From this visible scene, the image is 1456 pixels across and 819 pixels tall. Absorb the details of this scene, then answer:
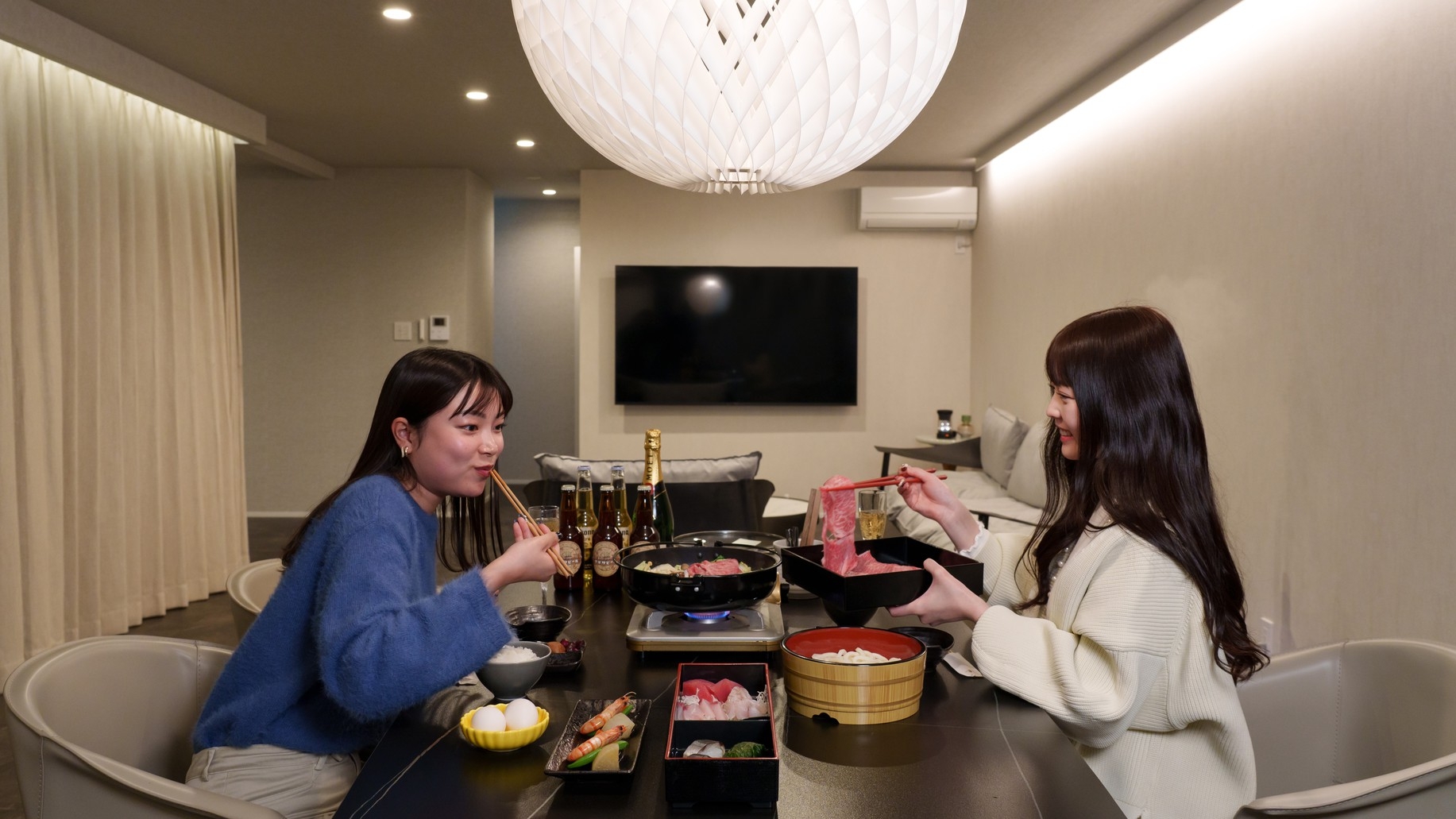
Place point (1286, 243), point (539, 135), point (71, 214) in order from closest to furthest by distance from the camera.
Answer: point (1286, 243)
point (71, 214)
point (539, 135)

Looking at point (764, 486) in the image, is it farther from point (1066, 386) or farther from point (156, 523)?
point (156, 523)

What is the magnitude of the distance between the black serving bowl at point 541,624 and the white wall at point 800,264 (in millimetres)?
4845

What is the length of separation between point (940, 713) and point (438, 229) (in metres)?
6.17

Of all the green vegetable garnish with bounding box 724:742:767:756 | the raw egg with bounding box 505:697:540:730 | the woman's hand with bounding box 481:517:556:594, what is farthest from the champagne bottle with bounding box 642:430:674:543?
the green vegetable garnish with bounding box 724:742:767:756

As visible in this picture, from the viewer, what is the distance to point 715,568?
1.61 meters

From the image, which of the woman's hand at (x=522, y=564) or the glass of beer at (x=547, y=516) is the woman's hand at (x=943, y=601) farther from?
the glass of beer at (x=547, y=516)

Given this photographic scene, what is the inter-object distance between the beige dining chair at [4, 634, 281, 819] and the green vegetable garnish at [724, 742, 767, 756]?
0.54 m

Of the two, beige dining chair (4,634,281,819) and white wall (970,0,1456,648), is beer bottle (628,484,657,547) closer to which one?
beige dining chair (4,634,281,819)

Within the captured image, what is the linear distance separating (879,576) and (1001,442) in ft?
12.9

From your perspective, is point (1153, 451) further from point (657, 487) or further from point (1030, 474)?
A: point (1030, 474)

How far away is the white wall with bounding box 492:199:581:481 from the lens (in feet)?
26.6

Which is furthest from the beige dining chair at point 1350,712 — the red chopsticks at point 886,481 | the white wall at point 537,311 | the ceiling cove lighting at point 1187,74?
the white wall at point 537,311

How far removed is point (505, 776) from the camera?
1.07 m

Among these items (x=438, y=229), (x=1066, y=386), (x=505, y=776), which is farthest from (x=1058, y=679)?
(x=438, y=229)
